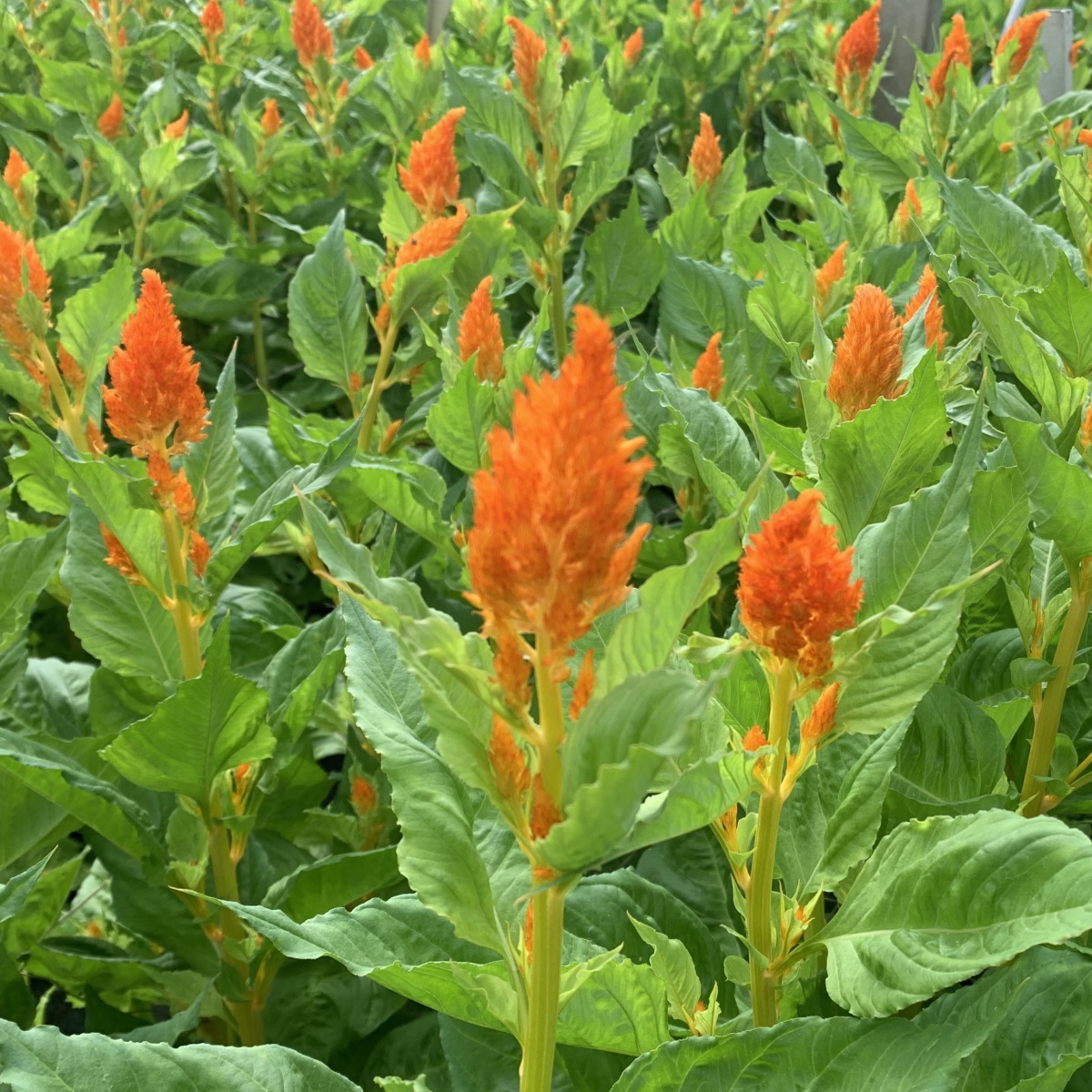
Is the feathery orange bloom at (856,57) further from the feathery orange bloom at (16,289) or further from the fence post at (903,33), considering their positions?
the feathery orange bloom at (16,289)

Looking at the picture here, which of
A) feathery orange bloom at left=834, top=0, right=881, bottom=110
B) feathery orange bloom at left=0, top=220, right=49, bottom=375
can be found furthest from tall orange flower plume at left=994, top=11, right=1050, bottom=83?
feathery orange bloom at left=0, top=220, right=49, bottom=375

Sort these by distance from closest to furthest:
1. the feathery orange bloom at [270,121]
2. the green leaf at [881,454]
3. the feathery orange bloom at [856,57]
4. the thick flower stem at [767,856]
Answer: the thick flower stem at [767,856], the green leaf at [881,454], the feathery orange bloom at [270,121], the feathery orange bloom at [856,57]

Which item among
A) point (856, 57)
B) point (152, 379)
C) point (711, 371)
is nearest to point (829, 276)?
point (711, 371)

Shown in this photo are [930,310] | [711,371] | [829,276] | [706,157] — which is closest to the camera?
[930,310]

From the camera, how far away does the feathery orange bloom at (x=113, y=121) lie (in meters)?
3.20

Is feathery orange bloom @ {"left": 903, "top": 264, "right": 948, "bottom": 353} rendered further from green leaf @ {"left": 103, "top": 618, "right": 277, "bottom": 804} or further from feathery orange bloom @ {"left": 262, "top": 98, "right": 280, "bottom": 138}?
feathery orange bloom @ {"left": 262, "top": 98, "right": 280, "bottom": 138}

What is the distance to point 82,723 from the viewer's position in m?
1.90

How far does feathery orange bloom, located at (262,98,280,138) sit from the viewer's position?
10.6 feet

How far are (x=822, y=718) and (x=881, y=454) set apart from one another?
308 mm

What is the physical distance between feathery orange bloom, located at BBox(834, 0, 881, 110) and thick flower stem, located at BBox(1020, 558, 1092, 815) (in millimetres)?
2551

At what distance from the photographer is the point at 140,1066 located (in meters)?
0.90

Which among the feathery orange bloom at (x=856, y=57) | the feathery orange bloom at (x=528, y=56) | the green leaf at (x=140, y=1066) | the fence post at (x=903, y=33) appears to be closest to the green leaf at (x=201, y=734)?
the green leaf at (x=140, y=1066)

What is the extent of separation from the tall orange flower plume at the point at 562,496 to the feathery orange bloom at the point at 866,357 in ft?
1.85

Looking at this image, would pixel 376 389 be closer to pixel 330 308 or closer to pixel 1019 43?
pixel 330 308
